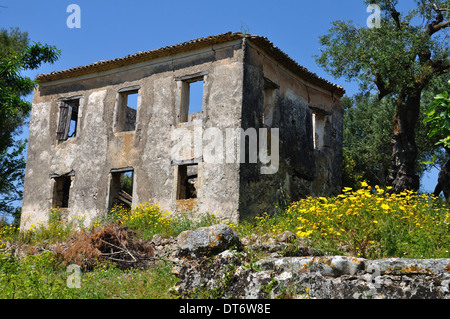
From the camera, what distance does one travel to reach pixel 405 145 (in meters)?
18.2

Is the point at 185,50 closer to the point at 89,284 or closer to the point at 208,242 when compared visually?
the point at 89,284

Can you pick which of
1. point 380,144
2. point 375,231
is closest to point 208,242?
point 375,231

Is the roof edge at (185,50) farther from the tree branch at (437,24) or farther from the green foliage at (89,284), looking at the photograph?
the green foliage at (89,284)

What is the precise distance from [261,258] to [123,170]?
33.9ft

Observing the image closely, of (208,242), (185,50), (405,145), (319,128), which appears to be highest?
(185,50)

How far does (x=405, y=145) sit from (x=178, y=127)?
334 inches

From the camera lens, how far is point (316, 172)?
730 inches

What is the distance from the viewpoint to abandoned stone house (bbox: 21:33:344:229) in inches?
592

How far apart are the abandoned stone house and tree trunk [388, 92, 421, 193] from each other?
2.45m

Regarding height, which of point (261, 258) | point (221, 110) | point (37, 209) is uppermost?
point (221, 110)

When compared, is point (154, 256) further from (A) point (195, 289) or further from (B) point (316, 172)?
(B) point (316, 172)

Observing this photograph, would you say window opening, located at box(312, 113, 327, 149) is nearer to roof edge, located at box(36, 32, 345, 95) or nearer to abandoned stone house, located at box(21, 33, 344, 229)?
abandoned stone house, located at box(21, 33, 344, 229)

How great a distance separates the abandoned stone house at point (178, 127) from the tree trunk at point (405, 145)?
2.45 m
